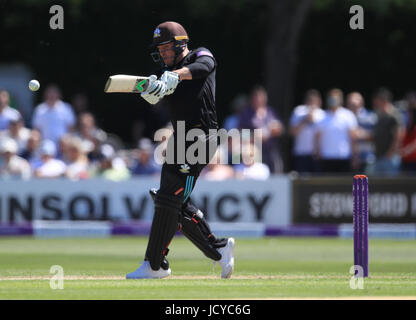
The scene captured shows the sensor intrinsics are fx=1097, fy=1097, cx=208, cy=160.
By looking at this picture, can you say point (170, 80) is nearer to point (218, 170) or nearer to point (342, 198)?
point (218, 170)

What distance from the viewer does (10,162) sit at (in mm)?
16828

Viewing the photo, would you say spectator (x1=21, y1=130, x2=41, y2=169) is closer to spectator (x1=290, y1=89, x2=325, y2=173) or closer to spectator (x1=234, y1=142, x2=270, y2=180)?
spectator (x1=234, y1=142, x2=270, y2=180)

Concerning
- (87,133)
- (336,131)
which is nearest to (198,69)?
(336,131)

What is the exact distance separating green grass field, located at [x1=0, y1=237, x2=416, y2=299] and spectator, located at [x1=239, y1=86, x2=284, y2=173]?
1767 mm

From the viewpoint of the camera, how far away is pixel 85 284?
8453 millimetres

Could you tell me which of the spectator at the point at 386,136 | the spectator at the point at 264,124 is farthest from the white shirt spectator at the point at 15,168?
the spectator at the point at 386,136

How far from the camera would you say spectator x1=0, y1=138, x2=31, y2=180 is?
16766 mm

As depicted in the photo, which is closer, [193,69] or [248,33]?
[193,69]

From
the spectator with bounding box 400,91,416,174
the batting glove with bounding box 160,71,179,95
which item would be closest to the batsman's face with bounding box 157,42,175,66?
the batting glove with bounding box 160,71,179,95

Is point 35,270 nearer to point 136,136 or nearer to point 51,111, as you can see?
point 51,111

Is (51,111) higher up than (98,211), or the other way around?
(51,111)
